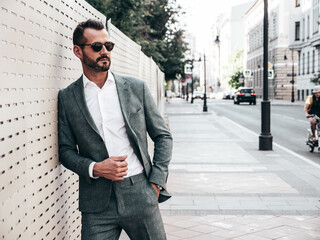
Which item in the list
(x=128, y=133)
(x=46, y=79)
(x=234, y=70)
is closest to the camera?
(x=128, y=133)

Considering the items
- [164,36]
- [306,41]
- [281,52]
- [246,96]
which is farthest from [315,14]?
[164,36]

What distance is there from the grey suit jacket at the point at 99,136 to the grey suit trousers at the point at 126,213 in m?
0.04

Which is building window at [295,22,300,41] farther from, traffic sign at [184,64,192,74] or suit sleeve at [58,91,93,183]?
suit sleeve at [58,91,93,183]

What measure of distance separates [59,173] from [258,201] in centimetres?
397

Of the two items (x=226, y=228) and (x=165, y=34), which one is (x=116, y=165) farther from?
(x=165, y=34)

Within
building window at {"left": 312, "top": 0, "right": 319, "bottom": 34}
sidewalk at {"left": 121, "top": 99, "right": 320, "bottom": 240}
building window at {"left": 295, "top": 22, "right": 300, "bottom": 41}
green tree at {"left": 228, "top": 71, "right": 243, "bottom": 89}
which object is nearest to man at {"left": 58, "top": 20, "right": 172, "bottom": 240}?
sidewalk at {"left": 121, "top": 99, "right": 320, "bottom": 240}

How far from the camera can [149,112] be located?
9.33 feet

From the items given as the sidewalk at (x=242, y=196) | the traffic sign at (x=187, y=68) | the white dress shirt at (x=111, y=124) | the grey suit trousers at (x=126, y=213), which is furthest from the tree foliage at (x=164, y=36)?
the grey suit trousers at (x=126, y=213)

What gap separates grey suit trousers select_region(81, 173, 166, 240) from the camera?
2.69 metres

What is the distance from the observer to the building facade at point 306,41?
5316 cm

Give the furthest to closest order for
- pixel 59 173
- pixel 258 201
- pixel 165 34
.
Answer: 1. pixel 165 34
2. pixel 258 201
3. pixel 59 173

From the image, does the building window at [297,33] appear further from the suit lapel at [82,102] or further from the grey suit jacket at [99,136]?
the suit lapel at [82,102]

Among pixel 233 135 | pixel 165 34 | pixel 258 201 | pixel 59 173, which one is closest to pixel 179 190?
pixel 258 201

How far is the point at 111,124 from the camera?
2707 millimetres
